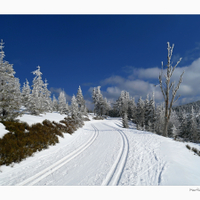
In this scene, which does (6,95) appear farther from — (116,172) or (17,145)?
(116,172)

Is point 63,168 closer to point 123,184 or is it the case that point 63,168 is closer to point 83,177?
point 83,177

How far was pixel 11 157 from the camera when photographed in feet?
18.6

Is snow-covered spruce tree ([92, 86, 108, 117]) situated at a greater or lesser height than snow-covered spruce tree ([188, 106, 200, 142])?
greater

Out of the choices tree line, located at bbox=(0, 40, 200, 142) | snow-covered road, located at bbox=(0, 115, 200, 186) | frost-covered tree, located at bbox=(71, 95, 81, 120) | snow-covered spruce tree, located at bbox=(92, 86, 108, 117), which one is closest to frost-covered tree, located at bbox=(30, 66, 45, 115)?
tree line, located at bbox=(0, 40, 200, 142)

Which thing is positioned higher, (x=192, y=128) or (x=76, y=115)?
(x=76, y=115)

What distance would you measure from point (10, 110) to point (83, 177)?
10.1m

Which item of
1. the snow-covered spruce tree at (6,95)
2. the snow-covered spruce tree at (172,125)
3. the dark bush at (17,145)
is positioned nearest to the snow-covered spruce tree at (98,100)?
the snow-covered spruce tree at (172,125)

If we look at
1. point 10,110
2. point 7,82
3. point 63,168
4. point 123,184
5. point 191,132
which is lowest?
point 191,132

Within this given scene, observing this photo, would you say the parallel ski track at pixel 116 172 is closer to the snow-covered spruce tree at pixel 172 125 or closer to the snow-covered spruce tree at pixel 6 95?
the snow-covered spruce tree at pixel 6 95

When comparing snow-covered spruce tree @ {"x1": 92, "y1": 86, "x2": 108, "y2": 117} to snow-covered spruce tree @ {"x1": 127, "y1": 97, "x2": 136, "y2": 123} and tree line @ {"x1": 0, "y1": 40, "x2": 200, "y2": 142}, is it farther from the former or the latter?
snow-covered spruce tree @ {"x1": 127, "y1": 97, "x2": 136, "y2": 123}

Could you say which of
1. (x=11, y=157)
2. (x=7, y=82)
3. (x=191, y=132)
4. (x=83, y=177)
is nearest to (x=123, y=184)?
(x=83, y=177)

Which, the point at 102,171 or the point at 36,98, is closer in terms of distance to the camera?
the point at 102,171

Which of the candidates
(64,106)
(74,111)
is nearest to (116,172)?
(74,111)

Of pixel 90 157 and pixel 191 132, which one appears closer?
pixel 90 157
